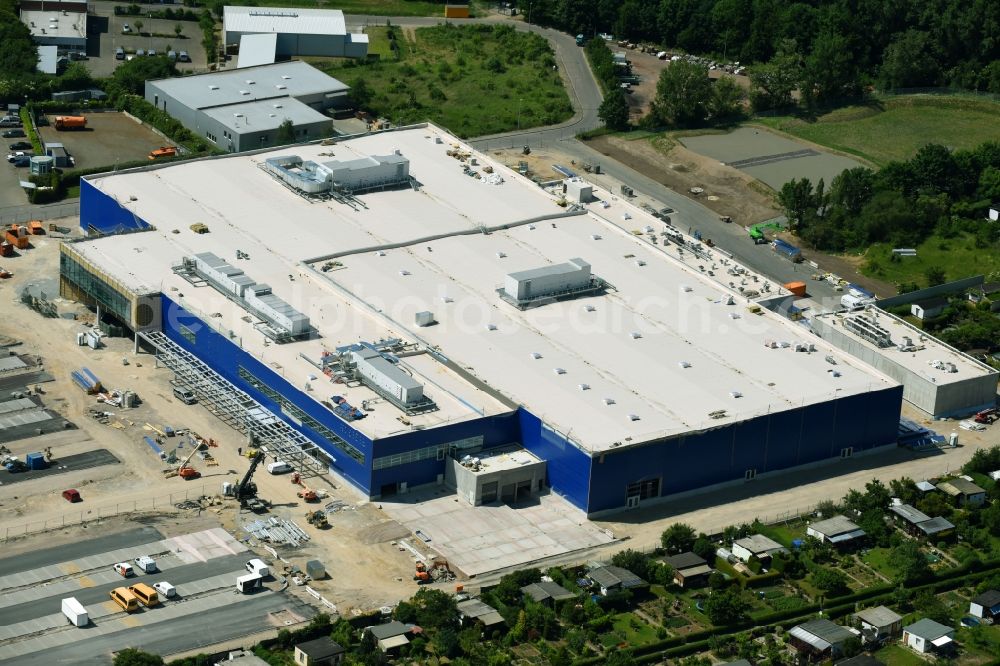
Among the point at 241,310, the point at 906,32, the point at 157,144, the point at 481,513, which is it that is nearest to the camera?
the point at 481,513

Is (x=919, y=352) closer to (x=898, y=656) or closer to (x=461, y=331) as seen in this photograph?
(x=461, y=331)

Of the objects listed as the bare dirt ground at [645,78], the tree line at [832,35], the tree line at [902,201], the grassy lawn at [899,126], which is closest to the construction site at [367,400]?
the tree line at [902,201]

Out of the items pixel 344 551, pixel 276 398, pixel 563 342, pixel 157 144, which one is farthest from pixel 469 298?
pixel 157 144

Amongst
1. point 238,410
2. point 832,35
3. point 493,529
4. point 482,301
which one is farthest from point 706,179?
point 493,529

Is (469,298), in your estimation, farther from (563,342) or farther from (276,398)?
(276,398)

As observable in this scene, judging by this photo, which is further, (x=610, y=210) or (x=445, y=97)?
(x=445, y=97)

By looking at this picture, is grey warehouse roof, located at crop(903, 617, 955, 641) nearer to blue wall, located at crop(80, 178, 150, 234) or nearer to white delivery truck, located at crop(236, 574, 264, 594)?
white delivery truck, located at crop(236, 574, 264, 594)
